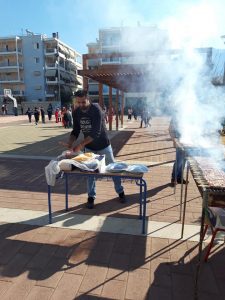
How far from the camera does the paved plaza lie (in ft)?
8.38

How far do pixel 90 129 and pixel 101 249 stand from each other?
1806 mm

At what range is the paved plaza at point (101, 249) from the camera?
2553mm

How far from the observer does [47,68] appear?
54.8 m

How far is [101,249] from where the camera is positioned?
3.19 meters

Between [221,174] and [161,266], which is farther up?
[221,174]

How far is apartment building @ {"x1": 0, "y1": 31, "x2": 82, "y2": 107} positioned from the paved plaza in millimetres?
50822

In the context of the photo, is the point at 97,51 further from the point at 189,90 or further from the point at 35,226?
the point at 35,226

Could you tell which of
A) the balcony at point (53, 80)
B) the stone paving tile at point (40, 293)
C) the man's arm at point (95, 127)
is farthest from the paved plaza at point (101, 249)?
the balcony at point (53, 80)

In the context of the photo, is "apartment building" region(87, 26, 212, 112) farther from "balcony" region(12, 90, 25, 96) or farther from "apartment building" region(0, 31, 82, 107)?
"balcony" region(12, 90, 25, 96)

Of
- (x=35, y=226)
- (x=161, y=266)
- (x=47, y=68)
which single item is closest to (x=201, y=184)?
(x=161, y=266)

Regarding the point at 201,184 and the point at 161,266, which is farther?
the point at 161,266

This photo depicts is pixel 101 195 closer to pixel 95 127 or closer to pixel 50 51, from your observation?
pixel 95 127

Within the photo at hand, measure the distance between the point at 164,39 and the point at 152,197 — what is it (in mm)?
3999

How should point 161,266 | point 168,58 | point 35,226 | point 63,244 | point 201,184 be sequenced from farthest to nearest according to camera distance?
1. point 168,58
2. point 35,226
3. point 63,244
4. point 161,266
5. point 201,184
